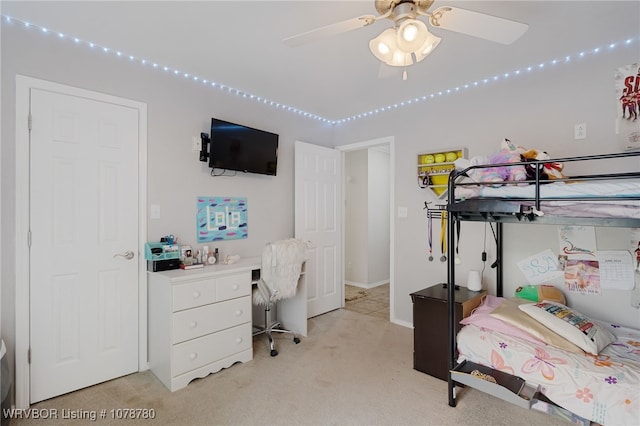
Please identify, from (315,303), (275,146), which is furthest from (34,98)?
(315,303)

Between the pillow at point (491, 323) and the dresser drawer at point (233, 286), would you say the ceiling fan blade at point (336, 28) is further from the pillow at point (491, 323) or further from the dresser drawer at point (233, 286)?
the pillow at point (491, 323)

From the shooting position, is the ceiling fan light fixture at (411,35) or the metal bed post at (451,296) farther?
the metal bed post at (451,296)

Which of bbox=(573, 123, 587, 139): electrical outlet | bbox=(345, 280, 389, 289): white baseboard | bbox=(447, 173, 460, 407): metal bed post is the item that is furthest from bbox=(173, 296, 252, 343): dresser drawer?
bbox=(573, 123, 587, 139): electrical outlet

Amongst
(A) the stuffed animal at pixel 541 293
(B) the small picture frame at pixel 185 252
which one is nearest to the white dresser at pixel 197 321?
(B) the small picture frame at pixel 185 252

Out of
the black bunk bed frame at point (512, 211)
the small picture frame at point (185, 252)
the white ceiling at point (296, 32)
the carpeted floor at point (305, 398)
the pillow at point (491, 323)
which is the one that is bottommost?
the carpeted floor at point (305, 398)

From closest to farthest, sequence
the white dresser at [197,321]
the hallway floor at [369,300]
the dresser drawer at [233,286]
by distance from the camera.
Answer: the white dresser at [197,321]
the dresser drawer at [233,286]
the hallway floor at [369,300]

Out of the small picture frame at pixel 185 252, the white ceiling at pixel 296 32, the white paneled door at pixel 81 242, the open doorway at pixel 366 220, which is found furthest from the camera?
the open doorway at pixel 366 220

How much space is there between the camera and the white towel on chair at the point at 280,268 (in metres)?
2.76

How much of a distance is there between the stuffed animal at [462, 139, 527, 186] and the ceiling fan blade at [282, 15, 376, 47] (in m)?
1.09

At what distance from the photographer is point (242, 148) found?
3.06 meters

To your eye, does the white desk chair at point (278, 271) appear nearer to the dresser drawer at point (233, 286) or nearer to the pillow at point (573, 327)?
the dresser drawer at point (233, 286)

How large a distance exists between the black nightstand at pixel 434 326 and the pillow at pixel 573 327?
1.49ft

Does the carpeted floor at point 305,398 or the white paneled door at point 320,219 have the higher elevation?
the white paneled door at point 320,219

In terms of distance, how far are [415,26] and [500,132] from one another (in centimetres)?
185
